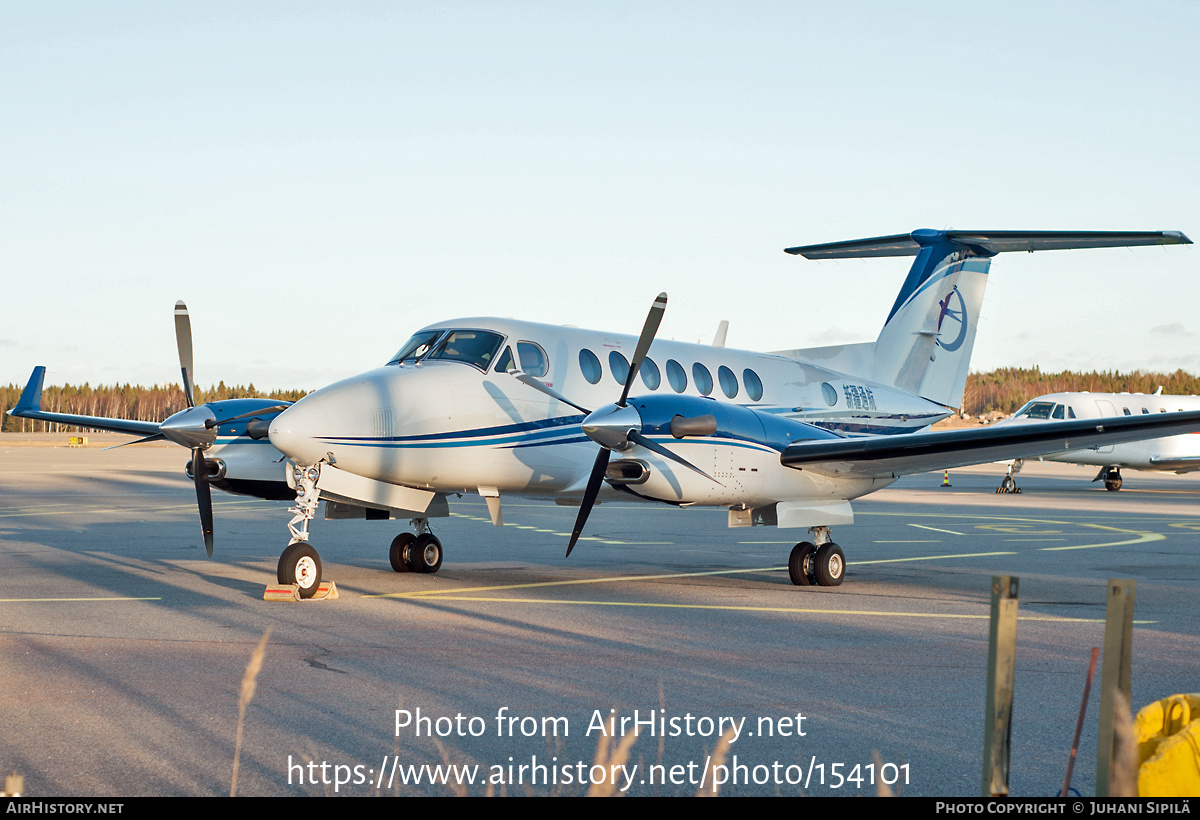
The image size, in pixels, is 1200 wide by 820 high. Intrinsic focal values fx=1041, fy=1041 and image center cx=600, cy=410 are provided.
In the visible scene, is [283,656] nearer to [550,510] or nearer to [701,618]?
[701,618]

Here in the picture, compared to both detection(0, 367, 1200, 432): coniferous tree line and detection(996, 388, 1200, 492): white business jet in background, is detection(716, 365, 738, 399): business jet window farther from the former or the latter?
detection(0, 367, 1200, 432): coniferous tree line

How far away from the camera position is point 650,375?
45.1 ft

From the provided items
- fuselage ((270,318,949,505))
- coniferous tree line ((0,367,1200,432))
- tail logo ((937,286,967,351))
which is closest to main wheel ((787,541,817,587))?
fuselage ((270,318,949,505))

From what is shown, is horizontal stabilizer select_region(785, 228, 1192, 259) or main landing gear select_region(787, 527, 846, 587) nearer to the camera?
main landing gear select_region(787, 527, 846, 587)

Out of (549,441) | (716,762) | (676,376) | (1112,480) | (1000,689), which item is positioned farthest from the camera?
(1112,480)

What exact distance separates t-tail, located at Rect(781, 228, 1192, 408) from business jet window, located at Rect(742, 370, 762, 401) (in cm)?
236

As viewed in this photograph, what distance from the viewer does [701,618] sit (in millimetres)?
9500

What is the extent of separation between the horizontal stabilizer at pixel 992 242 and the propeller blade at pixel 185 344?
1220 centimetres

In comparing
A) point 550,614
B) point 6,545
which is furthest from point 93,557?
point 550,614

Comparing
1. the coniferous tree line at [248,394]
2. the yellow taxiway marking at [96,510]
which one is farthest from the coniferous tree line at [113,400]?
the yellow taxiway marking at [96,510]

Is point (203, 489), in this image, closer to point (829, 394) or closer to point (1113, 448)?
point (829, 394)

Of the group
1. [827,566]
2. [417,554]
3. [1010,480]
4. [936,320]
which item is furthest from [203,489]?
[1010,480]

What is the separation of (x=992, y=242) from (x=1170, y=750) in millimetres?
16001

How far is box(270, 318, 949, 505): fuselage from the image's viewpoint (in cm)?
1116
